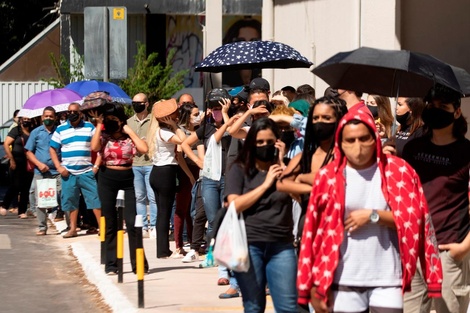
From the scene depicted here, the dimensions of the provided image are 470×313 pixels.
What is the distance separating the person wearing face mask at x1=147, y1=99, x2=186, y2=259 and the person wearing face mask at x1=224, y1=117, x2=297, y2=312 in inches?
261

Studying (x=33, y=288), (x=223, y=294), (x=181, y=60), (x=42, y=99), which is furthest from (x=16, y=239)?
(x=181, y=60)

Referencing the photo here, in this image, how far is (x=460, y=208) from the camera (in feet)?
25.6

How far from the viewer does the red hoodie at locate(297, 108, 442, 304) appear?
666cm

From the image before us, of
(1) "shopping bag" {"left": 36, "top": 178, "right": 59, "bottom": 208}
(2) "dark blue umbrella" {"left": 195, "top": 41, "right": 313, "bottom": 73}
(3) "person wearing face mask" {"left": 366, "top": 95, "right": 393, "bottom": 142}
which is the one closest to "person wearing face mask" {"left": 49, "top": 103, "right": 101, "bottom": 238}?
(1) "shopping bag" {"left": 36, "top": 178, "right": 59, "bottom": 208}

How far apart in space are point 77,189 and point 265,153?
1041 cm

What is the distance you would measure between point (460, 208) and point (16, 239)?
11.7m

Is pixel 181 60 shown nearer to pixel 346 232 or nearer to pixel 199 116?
pixel 199 116

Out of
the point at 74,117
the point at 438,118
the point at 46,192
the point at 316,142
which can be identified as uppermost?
the point at 438,118

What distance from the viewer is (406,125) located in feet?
32.1

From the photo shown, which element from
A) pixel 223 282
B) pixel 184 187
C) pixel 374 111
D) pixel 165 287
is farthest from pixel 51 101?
pixel 374 111

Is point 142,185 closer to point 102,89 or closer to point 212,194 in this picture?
point 102,89

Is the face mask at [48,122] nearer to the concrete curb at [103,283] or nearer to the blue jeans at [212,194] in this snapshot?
the concrete curb at [103,283]

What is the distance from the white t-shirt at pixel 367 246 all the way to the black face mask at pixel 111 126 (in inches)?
271

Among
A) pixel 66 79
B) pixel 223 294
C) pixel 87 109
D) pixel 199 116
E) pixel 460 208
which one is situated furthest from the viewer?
pixel 66 79
